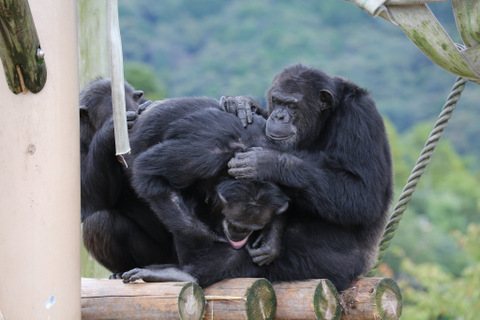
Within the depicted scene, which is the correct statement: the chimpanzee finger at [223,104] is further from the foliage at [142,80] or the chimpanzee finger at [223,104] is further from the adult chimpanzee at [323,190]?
the foliage at [142,80]

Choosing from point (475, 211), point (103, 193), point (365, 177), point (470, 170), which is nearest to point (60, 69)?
point (103, 193)

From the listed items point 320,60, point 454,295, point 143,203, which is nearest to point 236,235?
point 143,203

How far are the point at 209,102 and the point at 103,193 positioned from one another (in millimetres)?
1137

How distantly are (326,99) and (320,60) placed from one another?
43932 mm

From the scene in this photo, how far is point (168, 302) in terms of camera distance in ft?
13.9

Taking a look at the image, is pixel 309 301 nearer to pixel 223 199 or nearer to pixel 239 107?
pixel 223 199

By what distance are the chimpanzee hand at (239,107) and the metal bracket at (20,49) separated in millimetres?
1868

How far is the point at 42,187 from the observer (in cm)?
372

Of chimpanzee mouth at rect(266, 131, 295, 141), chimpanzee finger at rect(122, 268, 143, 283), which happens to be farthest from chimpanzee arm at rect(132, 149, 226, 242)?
chimpanzee mouth at rect(266, 131, 295, 141)

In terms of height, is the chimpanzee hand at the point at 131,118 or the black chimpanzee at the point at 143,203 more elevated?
the chimpanzee hand at the point at 131,118

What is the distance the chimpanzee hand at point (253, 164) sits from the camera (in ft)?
15.6

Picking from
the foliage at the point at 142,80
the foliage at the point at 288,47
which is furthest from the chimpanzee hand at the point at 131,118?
the foliage at the point at 288,47

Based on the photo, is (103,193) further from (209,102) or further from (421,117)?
(421,117)

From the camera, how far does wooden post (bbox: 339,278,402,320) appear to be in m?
4.37
